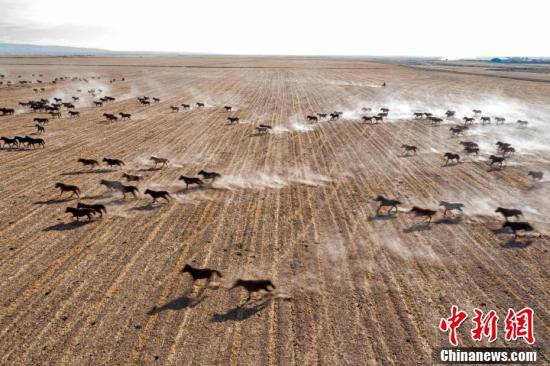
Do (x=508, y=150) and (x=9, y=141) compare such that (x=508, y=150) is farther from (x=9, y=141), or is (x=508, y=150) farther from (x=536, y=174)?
(x=9, y=141)

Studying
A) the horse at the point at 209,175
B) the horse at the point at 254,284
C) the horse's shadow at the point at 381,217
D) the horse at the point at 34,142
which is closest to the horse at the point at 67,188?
the horse at the point at 209,175

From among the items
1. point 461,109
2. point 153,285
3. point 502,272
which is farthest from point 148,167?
point 461,109

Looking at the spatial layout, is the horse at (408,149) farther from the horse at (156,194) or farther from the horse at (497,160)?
the horse at (156,194)

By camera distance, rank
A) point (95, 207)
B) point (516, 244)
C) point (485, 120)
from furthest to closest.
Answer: point (485, 120) < point (95, 207) < point (516, 244)

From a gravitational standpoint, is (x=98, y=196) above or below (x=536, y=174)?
below

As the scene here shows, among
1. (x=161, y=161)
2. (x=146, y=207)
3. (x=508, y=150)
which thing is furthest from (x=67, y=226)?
(x=508, y=150)

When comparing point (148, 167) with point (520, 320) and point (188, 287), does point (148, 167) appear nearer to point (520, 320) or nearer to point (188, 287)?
point (188, 287)

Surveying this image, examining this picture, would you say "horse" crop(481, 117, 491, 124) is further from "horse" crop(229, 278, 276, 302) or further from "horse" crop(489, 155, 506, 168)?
"horse" crop(229, 278, 276, 302)
